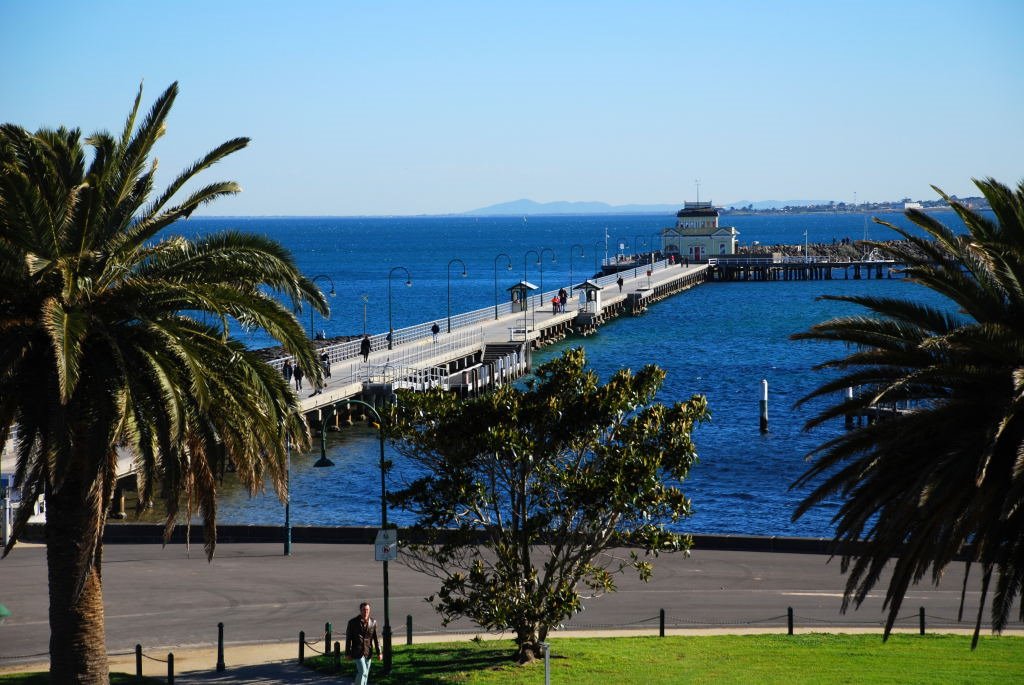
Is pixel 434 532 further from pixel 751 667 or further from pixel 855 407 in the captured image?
pixel 855 407

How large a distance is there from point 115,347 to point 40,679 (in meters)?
7.18

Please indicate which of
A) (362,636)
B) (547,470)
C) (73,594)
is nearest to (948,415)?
(547,470)

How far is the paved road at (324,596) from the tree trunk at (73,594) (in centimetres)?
625

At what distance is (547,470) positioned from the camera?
2202cm

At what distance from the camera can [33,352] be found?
56.1 ft

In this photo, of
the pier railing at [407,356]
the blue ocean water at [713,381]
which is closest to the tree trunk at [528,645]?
the blue ocean water at [713,381]

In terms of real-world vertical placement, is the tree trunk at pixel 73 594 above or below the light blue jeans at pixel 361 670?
above

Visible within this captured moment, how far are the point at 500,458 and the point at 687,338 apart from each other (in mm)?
90980

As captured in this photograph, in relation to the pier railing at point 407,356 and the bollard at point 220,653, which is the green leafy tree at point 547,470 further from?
the pier railing at point 407,356

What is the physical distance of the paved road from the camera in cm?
2608

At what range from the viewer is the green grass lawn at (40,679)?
2059cm

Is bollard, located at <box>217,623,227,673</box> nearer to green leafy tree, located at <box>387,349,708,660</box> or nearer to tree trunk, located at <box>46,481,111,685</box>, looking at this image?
green leafy tree, located at <box>387,349,708,660</box>

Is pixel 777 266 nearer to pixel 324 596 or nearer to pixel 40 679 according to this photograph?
pixel 324 596

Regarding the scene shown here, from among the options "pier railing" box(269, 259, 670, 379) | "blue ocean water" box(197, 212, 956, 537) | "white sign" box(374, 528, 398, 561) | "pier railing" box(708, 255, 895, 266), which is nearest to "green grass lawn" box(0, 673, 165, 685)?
"white sign" box(374, 528, 398, 561)
